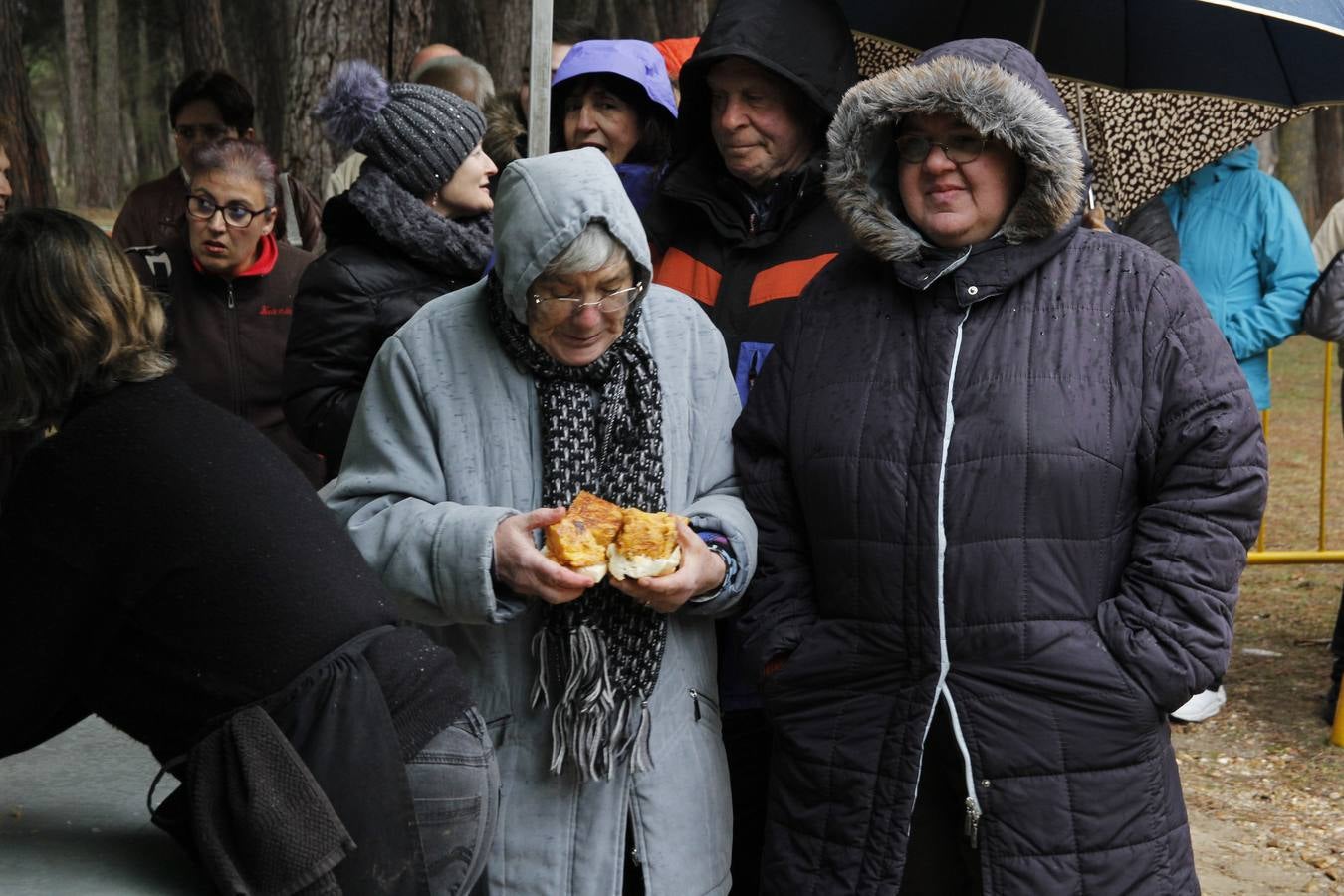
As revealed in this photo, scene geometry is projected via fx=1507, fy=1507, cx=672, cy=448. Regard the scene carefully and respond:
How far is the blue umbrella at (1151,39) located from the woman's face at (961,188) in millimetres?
1230

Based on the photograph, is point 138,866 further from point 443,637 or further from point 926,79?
point 926,79

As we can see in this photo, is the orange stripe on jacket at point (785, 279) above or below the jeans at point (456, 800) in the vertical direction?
above

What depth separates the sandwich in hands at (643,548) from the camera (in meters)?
2.39

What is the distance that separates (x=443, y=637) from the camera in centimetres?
268

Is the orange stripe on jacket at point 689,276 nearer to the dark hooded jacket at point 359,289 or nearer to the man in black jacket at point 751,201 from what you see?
the man in black jacket at point 751,201

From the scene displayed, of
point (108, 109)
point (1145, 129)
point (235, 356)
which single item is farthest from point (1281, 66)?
point (108, 109)

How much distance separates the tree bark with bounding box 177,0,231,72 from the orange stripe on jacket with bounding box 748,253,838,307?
11738 mm

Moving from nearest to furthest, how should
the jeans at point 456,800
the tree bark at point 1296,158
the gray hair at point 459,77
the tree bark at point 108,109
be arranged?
1. the jeans at point 456,800
2. the gray hair at point 459,77
3. the tree bark at point 1296,158
4. the tree bark at point 108,109

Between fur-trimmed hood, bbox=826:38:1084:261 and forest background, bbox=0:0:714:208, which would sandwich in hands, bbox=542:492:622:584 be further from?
forest background, bbox=0:0:714:208

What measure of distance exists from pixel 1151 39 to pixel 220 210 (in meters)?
2.70

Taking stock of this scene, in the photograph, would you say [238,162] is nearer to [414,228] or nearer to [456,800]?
[414,228]

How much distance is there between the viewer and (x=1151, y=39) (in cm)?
395

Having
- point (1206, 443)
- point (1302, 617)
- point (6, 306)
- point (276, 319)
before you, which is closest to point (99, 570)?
point (6, 306)

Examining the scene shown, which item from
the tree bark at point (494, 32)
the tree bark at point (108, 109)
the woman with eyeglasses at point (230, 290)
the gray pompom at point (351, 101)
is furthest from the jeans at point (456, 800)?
the tree bark at point (108, 109)
